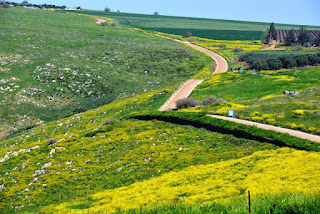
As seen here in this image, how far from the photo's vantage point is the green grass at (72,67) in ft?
206

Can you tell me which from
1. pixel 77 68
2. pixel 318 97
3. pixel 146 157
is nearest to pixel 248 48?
pixel 77 68

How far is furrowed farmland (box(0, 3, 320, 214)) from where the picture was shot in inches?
758

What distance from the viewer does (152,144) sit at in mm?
33188

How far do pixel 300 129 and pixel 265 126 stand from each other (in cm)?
364

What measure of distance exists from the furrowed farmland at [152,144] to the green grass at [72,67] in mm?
505

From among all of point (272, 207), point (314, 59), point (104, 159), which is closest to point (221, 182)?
point (272, 207)

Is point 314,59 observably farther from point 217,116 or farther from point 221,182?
point 221,182

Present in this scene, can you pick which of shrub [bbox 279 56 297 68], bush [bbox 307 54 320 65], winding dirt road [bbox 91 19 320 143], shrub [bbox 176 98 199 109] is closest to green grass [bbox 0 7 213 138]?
winding dirt road [bbox 91 19 320 143]

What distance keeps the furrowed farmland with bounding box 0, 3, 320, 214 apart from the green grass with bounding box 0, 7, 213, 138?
505 mm

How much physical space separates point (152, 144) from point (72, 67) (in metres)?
59.2

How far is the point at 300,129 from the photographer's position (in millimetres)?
28656

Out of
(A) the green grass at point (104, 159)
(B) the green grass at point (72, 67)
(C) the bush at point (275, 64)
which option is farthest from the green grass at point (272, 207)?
(C) the bush at point (275, 64)

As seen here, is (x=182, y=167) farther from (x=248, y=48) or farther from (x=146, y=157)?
(x=248, y=48)

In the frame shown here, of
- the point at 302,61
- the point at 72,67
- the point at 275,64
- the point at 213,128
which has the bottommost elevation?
the point at 213,128
